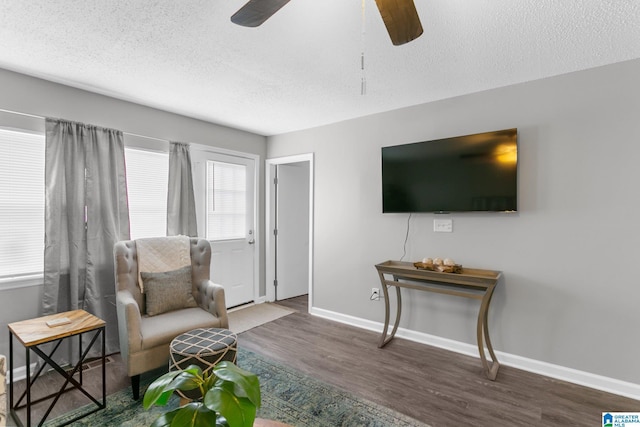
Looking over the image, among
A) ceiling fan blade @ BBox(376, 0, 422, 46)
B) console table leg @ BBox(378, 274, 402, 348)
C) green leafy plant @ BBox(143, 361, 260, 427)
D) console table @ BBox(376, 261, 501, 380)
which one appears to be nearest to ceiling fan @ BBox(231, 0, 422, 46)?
ceiling fan blade @ BBox(376, 0, 422, 46)

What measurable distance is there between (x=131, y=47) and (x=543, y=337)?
392 centimetres

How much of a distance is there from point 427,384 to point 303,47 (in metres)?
2.71

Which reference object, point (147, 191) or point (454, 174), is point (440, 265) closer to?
point (454, 174)

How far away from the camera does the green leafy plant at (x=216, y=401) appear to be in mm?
818

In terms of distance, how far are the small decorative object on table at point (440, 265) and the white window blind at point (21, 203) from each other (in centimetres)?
338

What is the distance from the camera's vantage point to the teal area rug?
200 centimetres

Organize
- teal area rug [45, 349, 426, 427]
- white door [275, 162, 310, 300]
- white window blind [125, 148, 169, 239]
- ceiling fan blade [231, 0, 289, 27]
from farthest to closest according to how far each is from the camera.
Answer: white door [275, 162, 310, 300] → white window blind [125, 148, 169, 239] → teal area rug [45, 349, 426, 427] → ceiling fan blade [231, 0, 289, 27]

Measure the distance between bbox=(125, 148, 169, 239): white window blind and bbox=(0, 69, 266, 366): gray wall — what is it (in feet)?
0.63

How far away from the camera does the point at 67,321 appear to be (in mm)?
2164

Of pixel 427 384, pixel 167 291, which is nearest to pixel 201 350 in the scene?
pixel 167 291

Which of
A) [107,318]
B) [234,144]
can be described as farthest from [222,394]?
[234,144]

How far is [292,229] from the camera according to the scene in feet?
16.0

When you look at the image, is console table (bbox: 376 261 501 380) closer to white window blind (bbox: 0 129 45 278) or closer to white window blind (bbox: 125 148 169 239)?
white window blind (bbox: 125 148 169 239)

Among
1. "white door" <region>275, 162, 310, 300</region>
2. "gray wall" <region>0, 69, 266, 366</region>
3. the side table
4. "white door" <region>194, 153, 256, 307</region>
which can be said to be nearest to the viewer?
the side table
